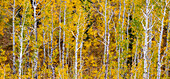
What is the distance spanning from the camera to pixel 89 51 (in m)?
18.7

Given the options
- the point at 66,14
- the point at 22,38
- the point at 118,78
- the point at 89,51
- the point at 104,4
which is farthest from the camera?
the point at 89,51

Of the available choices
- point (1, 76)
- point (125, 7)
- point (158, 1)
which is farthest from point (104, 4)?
point (1, 76)

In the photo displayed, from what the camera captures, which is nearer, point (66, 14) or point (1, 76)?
point (1, 76)

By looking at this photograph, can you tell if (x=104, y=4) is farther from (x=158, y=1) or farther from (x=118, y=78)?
(x=118, y=78)

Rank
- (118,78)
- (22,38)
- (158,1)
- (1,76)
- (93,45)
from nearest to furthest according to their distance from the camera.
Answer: (22,38) < (1,76) < (158,1) < (118,78) < (93,45)

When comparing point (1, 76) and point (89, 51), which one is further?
point (89, 51)

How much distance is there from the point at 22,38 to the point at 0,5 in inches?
364

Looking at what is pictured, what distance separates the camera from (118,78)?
14.2m

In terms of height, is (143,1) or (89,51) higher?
(143,1)

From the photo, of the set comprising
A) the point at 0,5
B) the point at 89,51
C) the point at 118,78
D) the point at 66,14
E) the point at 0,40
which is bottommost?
the point at 118,78

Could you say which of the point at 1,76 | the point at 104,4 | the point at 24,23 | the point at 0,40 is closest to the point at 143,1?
the point at 104,4

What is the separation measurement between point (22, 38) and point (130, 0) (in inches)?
445

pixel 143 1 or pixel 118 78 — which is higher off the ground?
pixel 143 1

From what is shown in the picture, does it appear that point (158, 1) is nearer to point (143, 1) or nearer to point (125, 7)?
point (143, 1)
